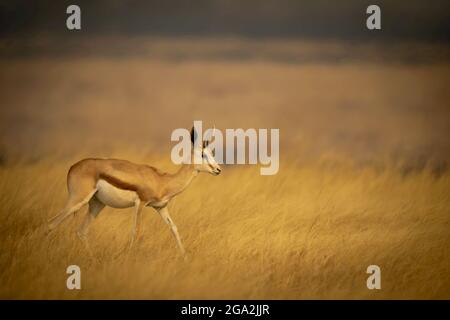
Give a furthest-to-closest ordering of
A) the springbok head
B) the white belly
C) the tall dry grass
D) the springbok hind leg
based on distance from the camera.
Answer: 1. the springbok head
2. the white belly
3. the springbok hind leg
4. the tall dry grass

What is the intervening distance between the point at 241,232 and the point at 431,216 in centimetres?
228

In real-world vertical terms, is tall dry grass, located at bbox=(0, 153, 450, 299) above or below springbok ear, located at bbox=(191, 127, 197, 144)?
below

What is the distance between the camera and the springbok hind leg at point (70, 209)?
1095 cm

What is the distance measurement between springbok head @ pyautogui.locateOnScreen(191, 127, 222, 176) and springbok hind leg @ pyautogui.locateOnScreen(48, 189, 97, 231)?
3.84 ft

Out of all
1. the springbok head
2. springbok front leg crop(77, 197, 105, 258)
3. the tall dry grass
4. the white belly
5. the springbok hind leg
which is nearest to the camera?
the tall dry grass

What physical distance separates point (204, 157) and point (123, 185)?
911 millimetres

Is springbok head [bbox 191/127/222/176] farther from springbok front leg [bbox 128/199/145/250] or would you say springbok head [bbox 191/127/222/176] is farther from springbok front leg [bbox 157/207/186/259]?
springbok front leg [bbox 128/199/145/250]

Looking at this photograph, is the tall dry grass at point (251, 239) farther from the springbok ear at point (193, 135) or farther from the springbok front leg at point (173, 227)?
the springbok ear at point (193, 135)

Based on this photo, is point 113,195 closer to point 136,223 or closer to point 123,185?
point 123,185

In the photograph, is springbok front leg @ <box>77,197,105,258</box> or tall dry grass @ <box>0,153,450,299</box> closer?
tall dry grass @ <box>0,153,450,299</box>

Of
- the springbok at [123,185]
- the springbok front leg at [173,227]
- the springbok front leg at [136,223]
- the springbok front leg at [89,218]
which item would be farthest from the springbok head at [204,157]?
the springbok front leg at [89,218]

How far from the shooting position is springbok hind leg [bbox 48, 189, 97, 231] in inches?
431

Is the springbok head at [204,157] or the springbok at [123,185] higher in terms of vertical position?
the springbok head at [204,157]

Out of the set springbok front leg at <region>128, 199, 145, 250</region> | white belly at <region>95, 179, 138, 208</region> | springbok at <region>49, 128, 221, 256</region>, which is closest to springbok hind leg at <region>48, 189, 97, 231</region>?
springbok at <region>49, 128, 221, 256</region>
